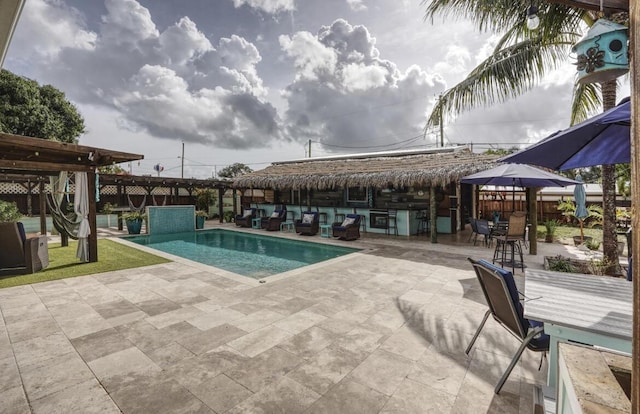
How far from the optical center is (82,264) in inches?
280

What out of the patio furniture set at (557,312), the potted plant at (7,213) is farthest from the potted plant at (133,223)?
the patio furniture set at (557,312)

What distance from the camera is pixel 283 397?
97.0 inches

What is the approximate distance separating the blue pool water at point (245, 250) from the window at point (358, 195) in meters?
4.74

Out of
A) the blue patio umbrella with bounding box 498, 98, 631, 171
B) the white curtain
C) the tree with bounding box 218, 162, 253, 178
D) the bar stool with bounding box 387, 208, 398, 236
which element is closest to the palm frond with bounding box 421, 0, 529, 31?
the blue patio umbrella with bounding box 498, 98, 631, 171

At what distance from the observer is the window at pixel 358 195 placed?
47.3ft

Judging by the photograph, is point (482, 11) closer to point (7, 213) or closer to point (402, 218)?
Answer: point (402, 218)

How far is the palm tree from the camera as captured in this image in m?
5.31

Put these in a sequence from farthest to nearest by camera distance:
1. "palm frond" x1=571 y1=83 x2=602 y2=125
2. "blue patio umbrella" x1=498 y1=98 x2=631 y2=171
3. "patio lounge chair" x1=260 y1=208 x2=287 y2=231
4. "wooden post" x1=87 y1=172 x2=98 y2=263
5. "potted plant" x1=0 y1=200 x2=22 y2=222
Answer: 1. "patio lounge chair" x1=260 y1=208 x2=287 y2=231
2. "potted plant" x1=0 y1=200 x2=22 y2=222
3. "wooden post" x1=87 y1=172 x2=98 y2=263
4. "palm frond" x1=571 y1=83 x2=602 y2=125
5. "blue patio umbrella" x1=498 y1=98 x2=631 y2=171

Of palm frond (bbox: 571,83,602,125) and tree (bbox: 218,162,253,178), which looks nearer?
palm frond (bbox: 571,83,602,125)

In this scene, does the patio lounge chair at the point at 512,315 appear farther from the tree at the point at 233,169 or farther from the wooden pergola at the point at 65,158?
the tree at the point at 233,169

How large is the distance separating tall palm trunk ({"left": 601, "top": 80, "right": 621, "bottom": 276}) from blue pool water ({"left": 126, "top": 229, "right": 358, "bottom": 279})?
5750mm

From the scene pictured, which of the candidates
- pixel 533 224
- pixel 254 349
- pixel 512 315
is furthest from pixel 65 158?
pixel 533 224

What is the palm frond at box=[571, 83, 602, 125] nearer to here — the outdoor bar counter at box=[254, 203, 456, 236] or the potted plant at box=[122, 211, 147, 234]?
the outdoor bar counter at box=[254, 203, 456, 236]

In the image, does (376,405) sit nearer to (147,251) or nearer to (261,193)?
(147,251)
